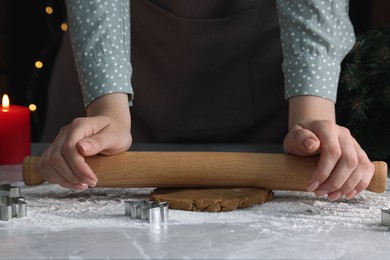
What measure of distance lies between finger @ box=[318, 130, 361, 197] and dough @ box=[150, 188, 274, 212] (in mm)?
93

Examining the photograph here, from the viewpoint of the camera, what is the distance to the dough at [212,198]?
1.04 metres

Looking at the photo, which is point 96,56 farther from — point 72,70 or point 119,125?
point 72,70

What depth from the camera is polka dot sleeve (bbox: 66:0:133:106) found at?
117 centimetres

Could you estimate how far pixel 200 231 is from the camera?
0.94m

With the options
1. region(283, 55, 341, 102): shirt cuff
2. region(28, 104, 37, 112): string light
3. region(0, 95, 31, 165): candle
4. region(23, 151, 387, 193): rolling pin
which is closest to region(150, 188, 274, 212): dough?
region(23, 151, 387, 193): rolling pin

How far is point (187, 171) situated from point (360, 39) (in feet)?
2.06

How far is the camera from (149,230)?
951 millimetres

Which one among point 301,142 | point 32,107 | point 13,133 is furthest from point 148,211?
point 32,107

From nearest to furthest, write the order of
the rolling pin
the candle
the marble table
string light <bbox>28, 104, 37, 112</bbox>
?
the marble table → the rolling pin → the candle → string light <bbox>28, 104, 37, 112</bbox>

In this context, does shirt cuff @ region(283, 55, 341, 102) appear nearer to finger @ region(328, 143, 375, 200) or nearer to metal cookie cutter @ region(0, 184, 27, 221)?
finger @ region(328, 143, 375, 200)

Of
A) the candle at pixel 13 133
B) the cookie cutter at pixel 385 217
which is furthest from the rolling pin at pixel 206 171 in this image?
the candle at pixel 13 133

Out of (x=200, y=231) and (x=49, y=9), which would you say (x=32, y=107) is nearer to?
(x=49, y=9)

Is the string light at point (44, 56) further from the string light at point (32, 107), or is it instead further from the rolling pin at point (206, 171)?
the rolling pin at point (206, 171)

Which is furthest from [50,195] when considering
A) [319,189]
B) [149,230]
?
[319,189]
